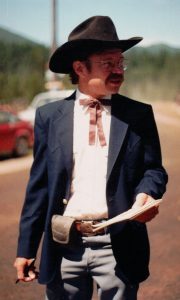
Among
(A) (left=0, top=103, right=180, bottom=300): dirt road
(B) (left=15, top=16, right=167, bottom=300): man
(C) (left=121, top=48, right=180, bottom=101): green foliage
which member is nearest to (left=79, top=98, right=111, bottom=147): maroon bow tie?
(B) (left=15, top=16, right=167, bottom=300): man

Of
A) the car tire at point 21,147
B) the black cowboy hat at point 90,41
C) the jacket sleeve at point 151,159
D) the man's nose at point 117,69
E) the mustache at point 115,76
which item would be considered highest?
the black cowboy hat at point 90,41

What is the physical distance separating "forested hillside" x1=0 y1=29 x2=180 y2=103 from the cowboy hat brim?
78.1ft

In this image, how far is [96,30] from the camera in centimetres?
237

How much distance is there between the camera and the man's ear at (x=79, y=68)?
7.83ft

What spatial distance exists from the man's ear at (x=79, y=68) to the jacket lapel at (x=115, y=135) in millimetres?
261

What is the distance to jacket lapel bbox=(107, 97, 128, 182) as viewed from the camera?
231 cm

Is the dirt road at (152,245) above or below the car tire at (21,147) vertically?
above

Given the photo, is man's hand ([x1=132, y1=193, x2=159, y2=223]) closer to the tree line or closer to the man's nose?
the man's nose

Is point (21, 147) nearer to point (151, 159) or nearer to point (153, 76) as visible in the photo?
point (151, 159)

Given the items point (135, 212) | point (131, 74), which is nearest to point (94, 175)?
point (135, 212)

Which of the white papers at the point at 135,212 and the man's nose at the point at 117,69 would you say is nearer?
the white papers at the point at 135,212

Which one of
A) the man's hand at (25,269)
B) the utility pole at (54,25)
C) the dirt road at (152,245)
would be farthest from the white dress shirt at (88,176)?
the utility pole at (54,25)

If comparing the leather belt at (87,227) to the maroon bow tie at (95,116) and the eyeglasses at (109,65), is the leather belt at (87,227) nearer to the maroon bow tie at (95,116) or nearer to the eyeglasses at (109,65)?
the maroon bow tie at (95,116)

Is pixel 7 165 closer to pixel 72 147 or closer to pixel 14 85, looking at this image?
pixel 72 147
